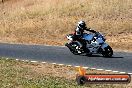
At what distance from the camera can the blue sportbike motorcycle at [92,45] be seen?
74.3ft

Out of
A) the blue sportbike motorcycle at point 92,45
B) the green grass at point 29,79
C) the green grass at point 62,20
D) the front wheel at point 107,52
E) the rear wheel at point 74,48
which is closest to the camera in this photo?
the green grass at point 29,79

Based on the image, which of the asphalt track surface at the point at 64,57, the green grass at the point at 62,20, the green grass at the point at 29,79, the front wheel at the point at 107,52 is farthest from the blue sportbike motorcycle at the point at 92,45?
the green grass at the point at 62,20

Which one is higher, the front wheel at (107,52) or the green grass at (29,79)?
the green grass at (29,79)

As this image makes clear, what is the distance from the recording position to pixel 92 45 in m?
23.1

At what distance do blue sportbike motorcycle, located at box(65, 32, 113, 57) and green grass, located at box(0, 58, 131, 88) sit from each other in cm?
394

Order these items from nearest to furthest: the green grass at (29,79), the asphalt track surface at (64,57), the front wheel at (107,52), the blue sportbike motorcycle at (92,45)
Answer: the green grass at (29,79)
the asphalt track surface at (64,57)
the front wheel at (107,52)
the blue sportbike motorcycle at (92,45)

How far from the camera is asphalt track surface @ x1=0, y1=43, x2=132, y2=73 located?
789 inches

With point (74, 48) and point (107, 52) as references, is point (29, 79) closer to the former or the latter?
point (107, 52)

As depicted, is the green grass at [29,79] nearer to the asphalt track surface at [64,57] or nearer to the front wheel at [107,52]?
the asphalt track surface at [64,57]

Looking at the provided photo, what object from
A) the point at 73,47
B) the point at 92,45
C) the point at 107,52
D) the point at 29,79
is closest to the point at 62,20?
the point at 73,47

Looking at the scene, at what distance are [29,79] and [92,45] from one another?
318 inches

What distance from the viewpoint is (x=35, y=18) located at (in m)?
38.5

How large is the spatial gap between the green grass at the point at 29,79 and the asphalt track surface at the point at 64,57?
2021 mm

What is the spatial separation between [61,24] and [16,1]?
16.9 m
